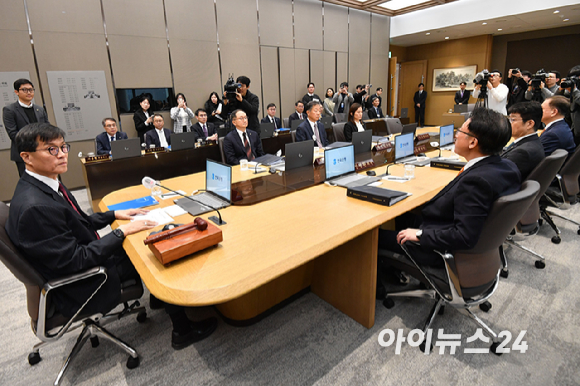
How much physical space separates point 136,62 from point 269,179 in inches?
190

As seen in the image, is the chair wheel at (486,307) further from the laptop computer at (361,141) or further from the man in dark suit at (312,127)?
the man in dark suit at (312,127)

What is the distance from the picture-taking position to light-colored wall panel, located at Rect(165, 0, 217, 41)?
6.27 metres

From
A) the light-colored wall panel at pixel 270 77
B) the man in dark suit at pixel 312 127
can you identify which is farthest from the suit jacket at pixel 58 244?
the light-colored wall panel at pixel 270 77

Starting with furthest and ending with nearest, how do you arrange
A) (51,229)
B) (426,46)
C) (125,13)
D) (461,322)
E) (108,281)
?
(426,46) < (125,13) < (461,322) < (108,281) < (51,229)

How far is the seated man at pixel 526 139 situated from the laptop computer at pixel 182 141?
3741 millimetres

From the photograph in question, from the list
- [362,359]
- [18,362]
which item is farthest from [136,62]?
[362,359]

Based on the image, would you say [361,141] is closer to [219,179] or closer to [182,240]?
[219,179]

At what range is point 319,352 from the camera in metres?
1.86

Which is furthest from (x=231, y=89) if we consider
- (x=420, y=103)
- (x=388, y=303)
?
(x=420, y=103)

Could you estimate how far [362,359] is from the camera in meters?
1.80

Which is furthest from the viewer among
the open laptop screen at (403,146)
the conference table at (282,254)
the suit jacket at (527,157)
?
the open laptop screen at (403,146)

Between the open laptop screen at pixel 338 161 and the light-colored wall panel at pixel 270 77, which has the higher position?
the light-colored wall panel at pixel 270 77

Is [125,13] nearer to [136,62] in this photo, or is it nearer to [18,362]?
[136,62]

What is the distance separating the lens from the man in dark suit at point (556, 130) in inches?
116
